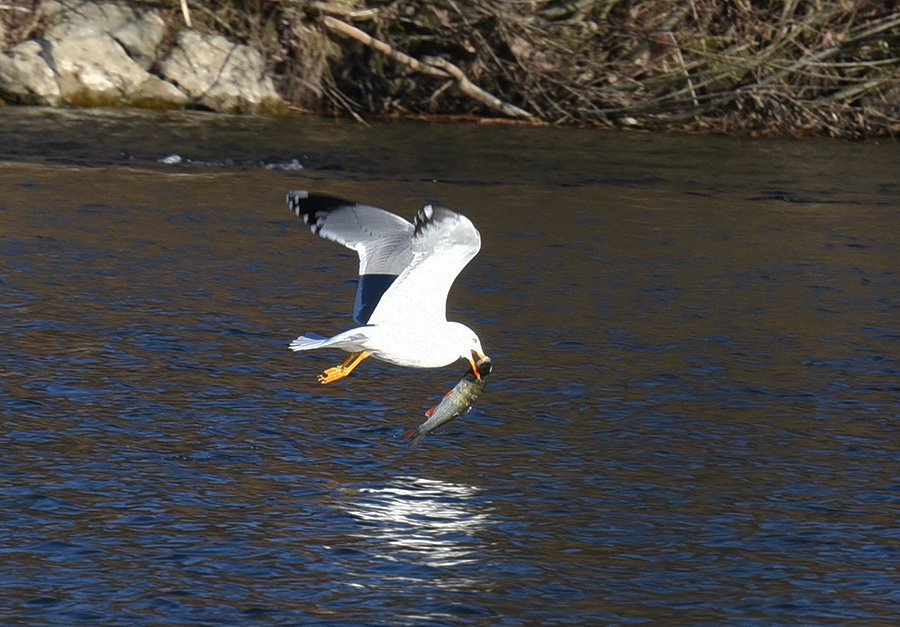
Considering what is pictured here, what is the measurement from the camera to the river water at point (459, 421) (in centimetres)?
513

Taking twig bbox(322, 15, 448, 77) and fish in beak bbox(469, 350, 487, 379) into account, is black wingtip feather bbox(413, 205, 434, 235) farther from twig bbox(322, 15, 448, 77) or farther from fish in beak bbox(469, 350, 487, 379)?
twig bbox(322, 15, 448, 77)

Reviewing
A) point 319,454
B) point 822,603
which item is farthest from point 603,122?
point 822,603

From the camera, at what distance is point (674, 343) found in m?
8.52

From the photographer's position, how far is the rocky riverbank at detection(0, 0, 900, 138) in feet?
56.7

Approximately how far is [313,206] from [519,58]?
36.2 feet

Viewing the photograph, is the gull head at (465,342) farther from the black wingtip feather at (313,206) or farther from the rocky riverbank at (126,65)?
the rocky riverbank at (126,65)

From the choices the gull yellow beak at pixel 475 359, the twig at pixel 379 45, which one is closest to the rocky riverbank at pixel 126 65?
the twig at pixel 379 45

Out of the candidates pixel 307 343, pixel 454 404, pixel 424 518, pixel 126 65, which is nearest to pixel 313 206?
pixel 307 343

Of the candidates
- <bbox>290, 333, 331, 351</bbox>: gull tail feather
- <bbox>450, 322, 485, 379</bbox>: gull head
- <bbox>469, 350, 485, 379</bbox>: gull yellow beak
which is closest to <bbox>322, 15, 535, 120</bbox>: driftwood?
<bbox>469, 350, 485, 379</bbox>: gull yellow beak

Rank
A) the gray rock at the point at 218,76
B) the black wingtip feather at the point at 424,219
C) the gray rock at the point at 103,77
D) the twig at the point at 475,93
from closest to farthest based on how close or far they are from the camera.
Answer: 1. the black wingtip feather at the point at 424,219
2. the gray rock at the point at 103,77
3. the gray rock at the point at 218,76
4. the twig at the point at 475,93

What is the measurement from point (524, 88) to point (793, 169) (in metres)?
3.77

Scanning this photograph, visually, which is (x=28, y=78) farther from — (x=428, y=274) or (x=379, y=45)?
(x=428, y=274)

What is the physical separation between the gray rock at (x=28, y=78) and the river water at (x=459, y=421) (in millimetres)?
3411

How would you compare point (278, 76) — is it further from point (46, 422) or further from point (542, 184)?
point (46, 422)
